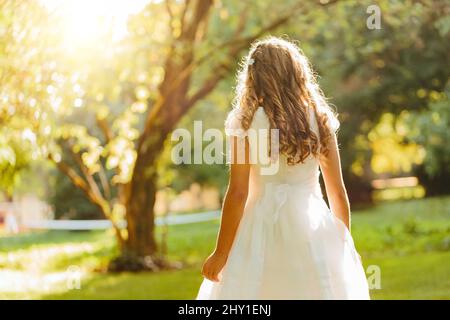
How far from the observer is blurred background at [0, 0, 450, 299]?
7176mm

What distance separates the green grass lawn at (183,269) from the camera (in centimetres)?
878

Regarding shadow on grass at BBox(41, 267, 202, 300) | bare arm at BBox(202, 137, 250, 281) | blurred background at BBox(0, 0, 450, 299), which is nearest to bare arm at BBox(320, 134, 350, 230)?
bare arm at BBox(202, 137, 250, 281)

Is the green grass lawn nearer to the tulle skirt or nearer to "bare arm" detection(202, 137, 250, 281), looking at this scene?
the tulle skirt

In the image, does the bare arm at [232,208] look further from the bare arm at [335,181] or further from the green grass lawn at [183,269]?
the green grass lawn at [183,269]

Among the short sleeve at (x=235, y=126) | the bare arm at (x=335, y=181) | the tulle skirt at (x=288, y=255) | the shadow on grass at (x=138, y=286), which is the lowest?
the shadow on grass at (x=138, y=286)

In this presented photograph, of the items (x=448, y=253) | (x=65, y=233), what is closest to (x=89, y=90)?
(x=448, y=253)

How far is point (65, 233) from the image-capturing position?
22.5 meters

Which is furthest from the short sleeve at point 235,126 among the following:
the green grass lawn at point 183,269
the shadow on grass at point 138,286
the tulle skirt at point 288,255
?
the shadow on grass at point 138,286

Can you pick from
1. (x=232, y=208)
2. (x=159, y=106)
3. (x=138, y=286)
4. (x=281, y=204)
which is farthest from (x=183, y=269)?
(x=232, y=208)

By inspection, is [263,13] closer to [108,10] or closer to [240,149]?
[108,10]

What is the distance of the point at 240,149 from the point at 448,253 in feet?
26.7

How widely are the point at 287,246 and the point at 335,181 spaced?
1.42 ft

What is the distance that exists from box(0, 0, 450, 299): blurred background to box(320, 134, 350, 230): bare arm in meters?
3.40

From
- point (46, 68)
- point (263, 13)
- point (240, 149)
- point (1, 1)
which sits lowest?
point (240, 149)
